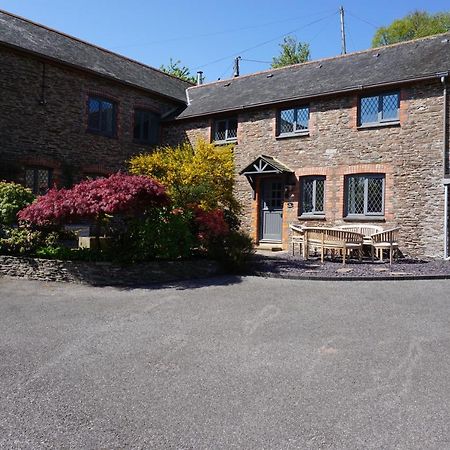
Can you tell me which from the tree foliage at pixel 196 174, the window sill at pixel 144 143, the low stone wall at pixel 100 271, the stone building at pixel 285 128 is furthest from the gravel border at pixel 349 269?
the window sill at pixel 144 143

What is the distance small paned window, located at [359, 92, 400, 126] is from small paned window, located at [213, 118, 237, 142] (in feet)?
16.8

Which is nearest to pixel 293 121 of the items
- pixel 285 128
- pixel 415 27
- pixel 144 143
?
pixel 285 128

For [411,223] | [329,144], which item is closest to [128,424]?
[411,223]

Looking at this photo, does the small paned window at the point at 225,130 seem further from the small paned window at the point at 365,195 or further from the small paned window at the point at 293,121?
the small paned window at the point at 365,195

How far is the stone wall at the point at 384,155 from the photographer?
42.8ft

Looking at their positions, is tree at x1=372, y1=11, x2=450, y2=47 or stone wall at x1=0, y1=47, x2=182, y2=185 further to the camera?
tree at x1=372, y1=11, x2=450, y2=47

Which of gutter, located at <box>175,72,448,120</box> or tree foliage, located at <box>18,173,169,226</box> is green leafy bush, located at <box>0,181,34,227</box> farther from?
gutter, located at <box>175,72,448,120</box>

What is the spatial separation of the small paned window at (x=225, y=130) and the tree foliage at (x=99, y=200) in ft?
28.2

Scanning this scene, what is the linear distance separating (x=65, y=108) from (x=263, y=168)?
24.9 feet

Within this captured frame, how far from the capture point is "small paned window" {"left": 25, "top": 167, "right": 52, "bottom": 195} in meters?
15.1

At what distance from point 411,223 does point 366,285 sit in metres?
5.57

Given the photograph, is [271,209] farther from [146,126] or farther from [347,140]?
[146,126]

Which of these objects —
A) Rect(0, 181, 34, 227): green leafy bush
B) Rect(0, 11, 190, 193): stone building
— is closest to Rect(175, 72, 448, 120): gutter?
Rect(0, 11, 190, 193): stone building

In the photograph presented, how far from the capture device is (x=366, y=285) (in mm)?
8734
